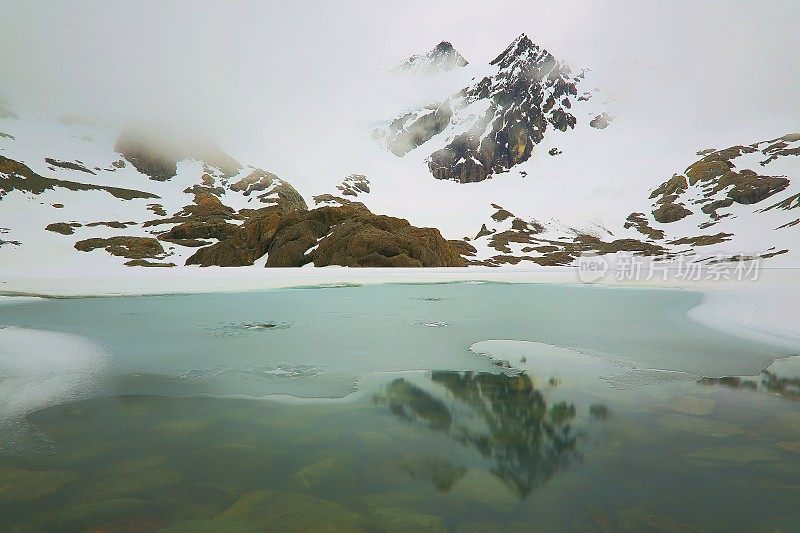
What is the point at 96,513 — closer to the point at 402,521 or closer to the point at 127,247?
the point at 402,521

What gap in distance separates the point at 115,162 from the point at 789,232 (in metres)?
161

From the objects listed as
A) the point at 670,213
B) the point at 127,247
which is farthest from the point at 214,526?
the point at 670,213

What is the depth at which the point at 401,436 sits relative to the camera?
4652mm

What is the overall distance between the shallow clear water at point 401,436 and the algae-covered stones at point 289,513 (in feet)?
0.05

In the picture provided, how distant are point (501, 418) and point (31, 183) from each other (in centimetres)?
12276

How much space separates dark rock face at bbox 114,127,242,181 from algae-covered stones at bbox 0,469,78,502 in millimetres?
135564

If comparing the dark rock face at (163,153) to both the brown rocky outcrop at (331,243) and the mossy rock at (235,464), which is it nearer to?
the brown rocky outcrop at (331,243)

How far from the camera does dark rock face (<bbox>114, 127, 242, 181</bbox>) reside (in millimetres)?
125438

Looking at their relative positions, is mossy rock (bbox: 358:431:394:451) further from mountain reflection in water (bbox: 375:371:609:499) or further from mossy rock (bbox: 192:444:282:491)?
mossy rock (bbox: 192:444:282:491)

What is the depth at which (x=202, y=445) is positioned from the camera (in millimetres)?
4422

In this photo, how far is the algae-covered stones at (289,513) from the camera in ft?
10.1

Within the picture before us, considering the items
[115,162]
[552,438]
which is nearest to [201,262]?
[552,438]

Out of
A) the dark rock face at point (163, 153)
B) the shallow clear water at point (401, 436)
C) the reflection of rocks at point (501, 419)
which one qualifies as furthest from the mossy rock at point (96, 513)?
the dark rock face at point (163, 153)

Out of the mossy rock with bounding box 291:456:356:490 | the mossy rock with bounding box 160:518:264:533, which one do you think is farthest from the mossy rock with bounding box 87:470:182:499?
the mossy rock with bounding box 291:456:356:490
